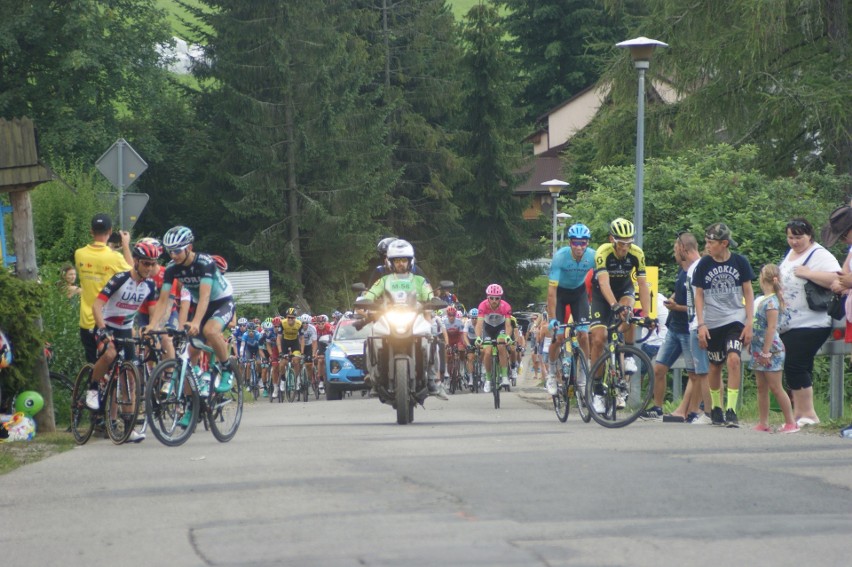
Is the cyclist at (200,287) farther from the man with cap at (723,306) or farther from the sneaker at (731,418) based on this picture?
the sneaker at (731,418)

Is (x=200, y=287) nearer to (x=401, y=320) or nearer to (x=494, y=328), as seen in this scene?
(x=401, y=320)

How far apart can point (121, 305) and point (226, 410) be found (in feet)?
4.32

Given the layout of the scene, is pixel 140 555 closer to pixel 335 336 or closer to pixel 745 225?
pixel 745 225

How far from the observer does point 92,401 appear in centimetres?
1276

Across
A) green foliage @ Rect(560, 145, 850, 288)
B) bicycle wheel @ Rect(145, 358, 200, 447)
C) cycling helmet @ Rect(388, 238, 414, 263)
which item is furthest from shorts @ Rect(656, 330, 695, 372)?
green foliage @ Rect(560, 145, 850, 288)

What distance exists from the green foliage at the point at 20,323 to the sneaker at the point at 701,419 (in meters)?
6.27

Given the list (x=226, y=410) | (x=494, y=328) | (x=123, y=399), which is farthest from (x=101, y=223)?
(x=494, y=328)

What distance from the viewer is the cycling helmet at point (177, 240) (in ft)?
41.1

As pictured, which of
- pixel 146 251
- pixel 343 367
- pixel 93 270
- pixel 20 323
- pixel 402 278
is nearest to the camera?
pixel 146 251

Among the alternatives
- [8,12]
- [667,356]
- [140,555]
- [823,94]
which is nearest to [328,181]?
[8,12]

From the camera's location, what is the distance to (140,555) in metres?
6.61

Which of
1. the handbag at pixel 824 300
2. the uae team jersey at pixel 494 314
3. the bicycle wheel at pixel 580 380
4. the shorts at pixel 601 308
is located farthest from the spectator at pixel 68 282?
the uae team jersey at pixel 494 314

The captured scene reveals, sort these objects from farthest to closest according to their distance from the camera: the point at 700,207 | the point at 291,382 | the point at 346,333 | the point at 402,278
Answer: the point at 291,382 → the point at 346,333 → the point at 700,207 → the point at 402,278

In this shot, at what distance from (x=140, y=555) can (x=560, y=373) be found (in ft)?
27.8
